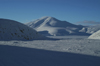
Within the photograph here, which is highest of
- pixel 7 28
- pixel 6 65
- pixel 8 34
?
pixel 7 28

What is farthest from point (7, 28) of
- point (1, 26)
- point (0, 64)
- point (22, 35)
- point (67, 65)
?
point (67, 65)

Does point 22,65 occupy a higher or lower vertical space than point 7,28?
lower

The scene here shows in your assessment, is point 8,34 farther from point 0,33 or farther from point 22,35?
point 22,35

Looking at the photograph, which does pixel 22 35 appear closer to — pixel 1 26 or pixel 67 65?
pixel 1 26

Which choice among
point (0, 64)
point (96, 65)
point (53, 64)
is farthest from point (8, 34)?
point (96, 65)

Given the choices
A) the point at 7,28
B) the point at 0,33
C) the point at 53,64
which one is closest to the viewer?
the point at 53,64

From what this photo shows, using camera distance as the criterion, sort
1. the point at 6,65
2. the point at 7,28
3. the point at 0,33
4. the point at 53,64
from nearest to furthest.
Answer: the point at 6,65 → the point at 53,64 → the point at 0,33 → the point at 7,28

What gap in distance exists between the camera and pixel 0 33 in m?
12.4

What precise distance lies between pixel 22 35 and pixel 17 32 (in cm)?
99

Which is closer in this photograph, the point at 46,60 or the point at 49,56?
the point at 46,60

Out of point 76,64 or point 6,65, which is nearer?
point 6,65

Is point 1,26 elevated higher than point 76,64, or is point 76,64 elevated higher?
point 1,26

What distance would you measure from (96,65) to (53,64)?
1.57 m

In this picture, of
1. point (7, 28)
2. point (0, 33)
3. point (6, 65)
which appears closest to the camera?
point (6, 65)
